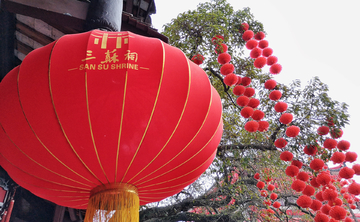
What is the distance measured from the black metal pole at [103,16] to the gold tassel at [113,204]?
1527mm

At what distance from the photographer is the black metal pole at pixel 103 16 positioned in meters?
2.51

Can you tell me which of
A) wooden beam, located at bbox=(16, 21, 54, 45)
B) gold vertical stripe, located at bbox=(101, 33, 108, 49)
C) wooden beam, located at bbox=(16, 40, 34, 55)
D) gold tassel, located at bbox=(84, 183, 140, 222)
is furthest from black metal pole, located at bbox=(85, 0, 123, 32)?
wooden beam, located at bbox=(16, 40, 34, 55)

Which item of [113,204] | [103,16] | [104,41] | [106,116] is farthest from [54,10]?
[113,204]

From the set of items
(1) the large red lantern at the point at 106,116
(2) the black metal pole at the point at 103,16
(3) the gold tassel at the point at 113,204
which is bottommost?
(3) the gold tassel at the point at 113,204

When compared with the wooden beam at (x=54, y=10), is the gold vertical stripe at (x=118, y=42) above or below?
below

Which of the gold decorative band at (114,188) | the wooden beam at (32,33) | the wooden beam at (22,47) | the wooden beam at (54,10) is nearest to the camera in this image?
the gold decorative band at (114,188)

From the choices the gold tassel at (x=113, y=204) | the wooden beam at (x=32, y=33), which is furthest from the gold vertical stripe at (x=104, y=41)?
the wooden beam at (x=32, y=33)

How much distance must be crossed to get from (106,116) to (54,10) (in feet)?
5.55

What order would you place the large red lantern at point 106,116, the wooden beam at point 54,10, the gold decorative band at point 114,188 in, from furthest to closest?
the wooden beam at point 54,10, the gold decorative band at point 114,188, the large red lantern at point 106,116

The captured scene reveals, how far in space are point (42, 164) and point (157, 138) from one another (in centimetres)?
84

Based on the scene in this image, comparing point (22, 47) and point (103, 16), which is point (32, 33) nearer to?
point (22, 47)

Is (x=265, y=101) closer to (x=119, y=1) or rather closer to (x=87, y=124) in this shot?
(x=119, y=1)

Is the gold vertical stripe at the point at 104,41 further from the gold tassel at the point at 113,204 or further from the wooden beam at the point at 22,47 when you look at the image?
the wooden beam at the point at 22,47

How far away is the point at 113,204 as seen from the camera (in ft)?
5.81
